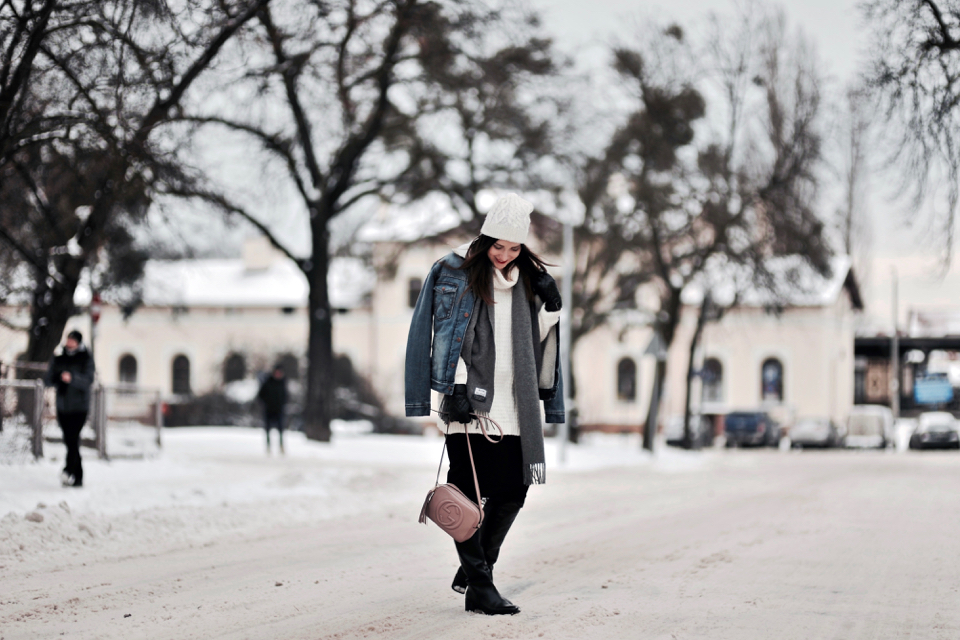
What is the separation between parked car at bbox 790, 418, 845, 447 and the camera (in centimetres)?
4734

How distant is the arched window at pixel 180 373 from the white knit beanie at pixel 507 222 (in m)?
55.1

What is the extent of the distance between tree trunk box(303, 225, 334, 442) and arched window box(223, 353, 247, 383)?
16.1 meters

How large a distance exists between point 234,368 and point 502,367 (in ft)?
123

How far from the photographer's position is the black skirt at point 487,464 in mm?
5746

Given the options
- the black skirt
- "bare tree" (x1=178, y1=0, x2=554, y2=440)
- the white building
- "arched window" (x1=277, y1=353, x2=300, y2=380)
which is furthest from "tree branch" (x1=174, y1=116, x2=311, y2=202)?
the white building

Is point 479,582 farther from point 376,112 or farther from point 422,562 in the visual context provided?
point 376,112

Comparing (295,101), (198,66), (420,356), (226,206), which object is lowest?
(420,356)

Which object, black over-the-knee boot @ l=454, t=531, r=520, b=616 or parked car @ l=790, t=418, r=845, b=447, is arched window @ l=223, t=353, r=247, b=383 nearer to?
parked car @ l=790, t=418, r=845, b=447

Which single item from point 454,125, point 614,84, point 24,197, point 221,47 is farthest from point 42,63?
point 614,84

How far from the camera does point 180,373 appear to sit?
194ft

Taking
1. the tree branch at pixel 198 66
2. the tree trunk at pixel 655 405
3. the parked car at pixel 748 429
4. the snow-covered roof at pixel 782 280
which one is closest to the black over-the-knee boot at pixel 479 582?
the tree branch at pixel 198 66

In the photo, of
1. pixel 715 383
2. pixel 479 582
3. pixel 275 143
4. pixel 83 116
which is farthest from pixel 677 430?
pixel 479 582

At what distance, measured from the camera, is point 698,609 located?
6.15 meters

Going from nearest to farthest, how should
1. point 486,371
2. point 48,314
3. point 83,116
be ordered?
1. point 486,371
2. point 83,116
3. point 48,314
